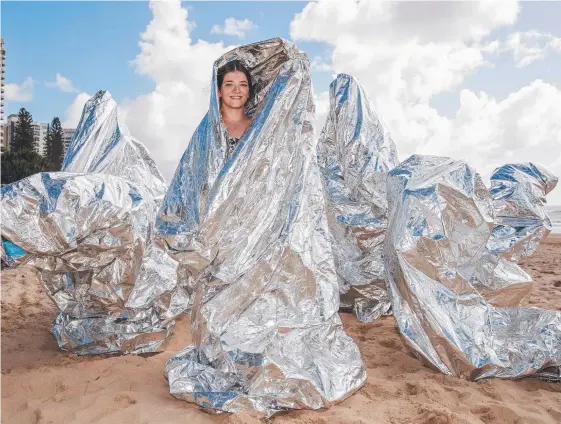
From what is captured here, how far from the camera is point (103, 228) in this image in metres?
2.59

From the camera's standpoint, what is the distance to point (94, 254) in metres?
2.71

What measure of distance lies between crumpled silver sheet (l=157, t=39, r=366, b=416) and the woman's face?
0.34m

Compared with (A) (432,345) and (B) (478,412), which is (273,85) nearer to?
(A) (432,345)

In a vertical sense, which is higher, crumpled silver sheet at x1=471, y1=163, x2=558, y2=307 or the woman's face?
the woman's face

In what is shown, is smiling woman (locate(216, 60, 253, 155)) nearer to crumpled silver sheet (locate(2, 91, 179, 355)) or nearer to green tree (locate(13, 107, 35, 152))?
crumpled silver sheet (locate(2, 91, 179, 355))

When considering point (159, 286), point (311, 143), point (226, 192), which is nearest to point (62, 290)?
point (159, 286)

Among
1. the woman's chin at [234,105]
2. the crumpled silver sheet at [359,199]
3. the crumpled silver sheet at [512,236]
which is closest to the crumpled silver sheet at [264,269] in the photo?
the woman's chin at [234,105]

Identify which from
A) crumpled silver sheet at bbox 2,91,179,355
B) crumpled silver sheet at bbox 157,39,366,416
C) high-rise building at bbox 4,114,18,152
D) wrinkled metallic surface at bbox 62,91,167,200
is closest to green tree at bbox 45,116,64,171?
high-rise building at bbox 4,114,18,152

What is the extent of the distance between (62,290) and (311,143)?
1.75 meters

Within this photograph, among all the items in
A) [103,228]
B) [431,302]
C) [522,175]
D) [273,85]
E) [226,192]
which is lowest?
[431,302]

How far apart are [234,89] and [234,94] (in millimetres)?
27

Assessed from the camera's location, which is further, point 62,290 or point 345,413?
point 62,290

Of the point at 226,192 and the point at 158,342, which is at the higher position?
the point at 226,192

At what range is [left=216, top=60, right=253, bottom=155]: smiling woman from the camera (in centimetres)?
281
